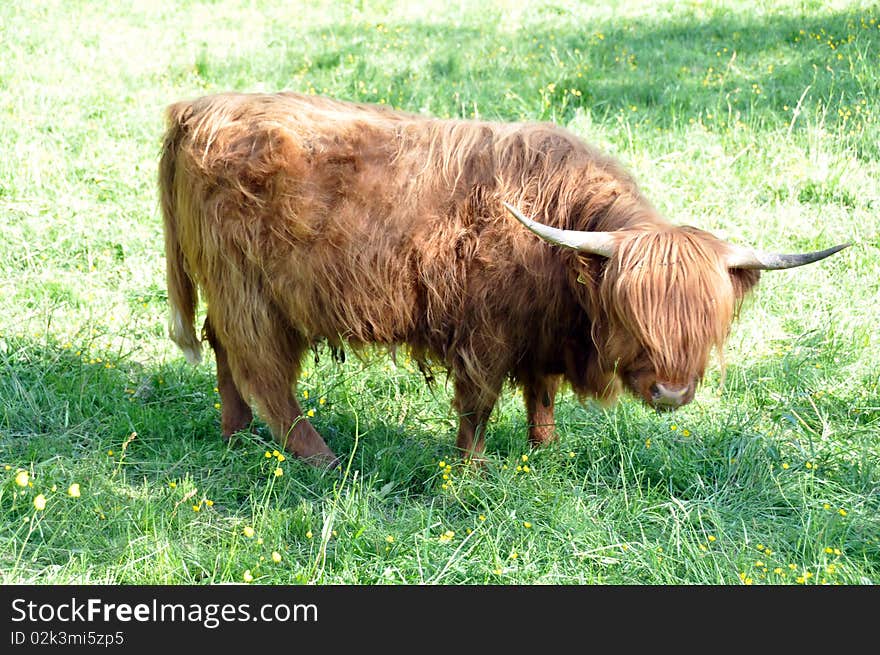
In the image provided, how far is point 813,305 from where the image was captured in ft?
16.5

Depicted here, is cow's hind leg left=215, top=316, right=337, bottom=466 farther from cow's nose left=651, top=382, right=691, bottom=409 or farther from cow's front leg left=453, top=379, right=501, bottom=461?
cow's nose left=651, top=382, right=691, bottom=409

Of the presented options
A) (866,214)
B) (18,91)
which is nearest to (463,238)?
(866,214)

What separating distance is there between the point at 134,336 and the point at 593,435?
235 cm

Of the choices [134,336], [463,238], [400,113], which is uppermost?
[400,113]

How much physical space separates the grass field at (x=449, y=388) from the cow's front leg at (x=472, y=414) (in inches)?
5.2

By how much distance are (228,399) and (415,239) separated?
1.21 metres

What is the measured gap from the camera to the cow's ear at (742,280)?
133 inches

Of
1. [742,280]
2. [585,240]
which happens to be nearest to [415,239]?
[585,240]

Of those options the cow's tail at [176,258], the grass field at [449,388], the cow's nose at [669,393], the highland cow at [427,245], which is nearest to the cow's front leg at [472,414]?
the highland cow at [427,245]

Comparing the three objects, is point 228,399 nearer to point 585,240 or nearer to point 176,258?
point 176,258

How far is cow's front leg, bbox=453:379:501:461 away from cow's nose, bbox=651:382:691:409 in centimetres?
A: 67

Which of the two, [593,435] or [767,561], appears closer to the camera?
[767,561]

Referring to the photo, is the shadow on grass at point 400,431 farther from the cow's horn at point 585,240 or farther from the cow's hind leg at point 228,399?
the cow's horn at point 585,240
